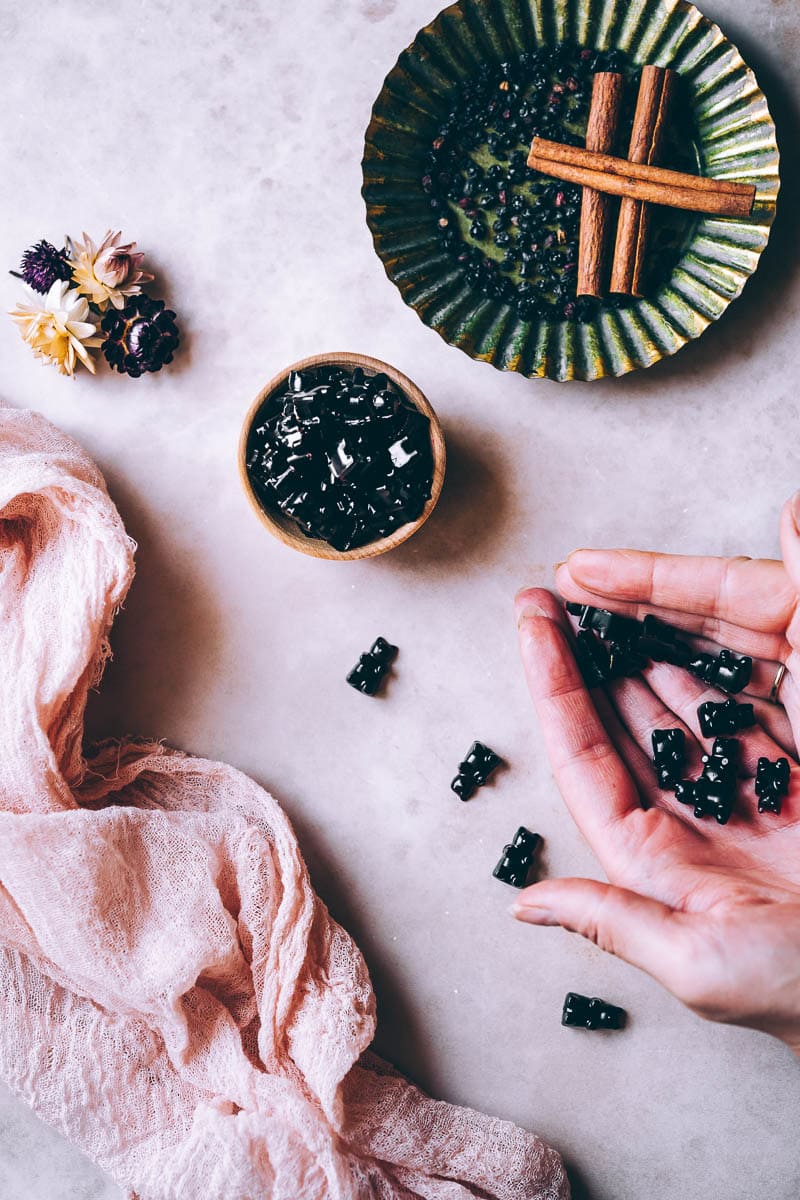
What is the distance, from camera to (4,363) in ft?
6.70

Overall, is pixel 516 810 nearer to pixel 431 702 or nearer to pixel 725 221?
pixel 431 702

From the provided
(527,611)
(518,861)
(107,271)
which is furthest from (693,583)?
(107,271)

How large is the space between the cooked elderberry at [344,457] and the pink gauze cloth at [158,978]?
0.36 metres

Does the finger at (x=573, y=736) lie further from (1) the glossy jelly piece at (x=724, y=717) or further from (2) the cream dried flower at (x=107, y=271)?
(2) the cream dried flower at (x=107, y=271)

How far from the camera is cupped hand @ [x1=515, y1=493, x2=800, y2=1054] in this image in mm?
1429

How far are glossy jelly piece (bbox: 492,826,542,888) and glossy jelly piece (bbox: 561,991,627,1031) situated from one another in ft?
0.84

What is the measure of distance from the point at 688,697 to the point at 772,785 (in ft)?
0.77

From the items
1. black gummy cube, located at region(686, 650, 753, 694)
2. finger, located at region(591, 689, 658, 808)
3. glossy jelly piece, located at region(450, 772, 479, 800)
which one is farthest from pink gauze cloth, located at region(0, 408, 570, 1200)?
black gummy cube, located at region(686, 650, 753, 694)

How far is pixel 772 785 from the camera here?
5.65 feet

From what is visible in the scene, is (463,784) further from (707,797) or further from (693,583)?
(693,583)

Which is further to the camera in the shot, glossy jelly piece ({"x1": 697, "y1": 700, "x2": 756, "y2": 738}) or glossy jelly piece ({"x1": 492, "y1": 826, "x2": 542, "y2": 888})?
glossy jelly piece ({"x1": 492, "y1": 826, "x2": 542, "y2": 888})

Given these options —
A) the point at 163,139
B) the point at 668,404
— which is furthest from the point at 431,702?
the point at 163,139

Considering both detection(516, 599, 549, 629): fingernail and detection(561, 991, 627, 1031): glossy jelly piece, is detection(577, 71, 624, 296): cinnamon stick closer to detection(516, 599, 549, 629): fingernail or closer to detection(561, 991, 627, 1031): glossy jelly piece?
detection(516, 599, 549, 629): fingernail

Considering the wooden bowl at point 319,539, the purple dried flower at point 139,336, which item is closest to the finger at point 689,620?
the wooden bowl at point 319,539
